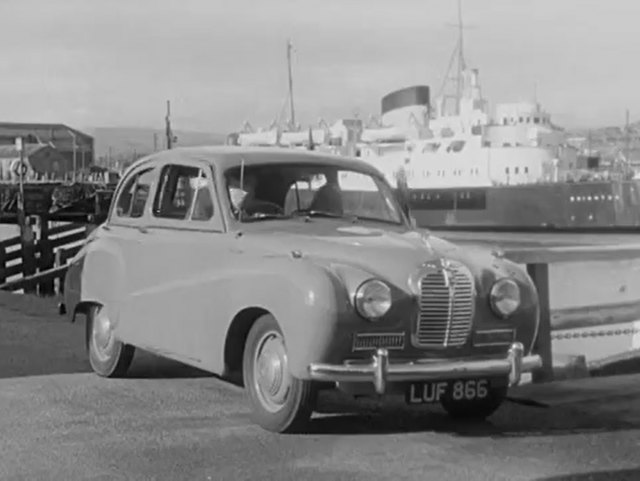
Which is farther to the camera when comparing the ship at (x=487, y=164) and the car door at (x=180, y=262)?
the ship at (x=487, y=164)

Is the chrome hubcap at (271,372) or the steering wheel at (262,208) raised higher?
the steering wheel at (262,208)

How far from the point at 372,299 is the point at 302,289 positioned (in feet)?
1.37

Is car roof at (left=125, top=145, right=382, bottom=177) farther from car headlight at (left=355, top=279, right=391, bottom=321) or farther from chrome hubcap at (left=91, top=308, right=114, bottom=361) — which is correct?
car headlight at (left=355, top=279, right=391, bottom=321)

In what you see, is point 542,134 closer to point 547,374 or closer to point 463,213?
point 463,213

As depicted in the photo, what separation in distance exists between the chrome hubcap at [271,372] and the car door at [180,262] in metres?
0.50

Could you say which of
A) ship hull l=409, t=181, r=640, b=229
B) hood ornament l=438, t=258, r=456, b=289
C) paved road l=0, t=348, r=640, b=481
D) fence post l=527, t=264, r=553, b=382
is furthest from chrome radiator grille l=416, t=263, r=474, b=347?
ship hull l=409, t=181, r=640, b=229

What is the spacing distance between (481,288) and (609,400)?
215 cm

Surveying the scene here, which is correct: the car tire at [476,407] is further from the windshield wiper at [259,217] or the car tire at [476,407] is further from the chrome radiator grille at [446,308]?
the windshield wiper at [259,217]

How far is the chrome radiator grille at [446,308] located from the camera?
630cm

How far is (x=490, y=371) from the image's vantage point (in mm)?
6410

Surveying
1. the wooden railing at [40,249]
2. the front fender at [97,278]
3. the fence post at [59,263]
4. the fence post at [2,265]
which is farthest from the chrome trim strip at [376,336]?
the fence post at [2,265]

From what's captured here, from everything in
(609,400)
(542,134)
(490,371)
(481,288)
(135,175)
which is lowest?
(609,400)

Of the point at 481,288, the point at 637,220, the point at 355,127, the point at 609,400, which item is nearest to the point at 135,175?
the point at 481,288

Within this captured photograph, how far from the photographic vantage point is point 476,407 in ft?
23.6
